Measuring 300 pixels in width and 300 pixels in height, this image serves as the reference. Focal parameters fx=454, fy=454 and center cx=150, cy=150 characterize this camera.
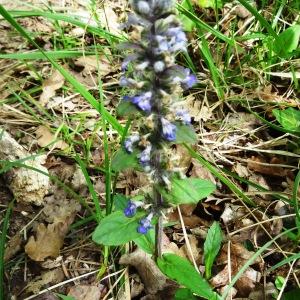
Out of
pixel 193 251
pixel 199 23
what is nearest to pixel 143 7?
pixel 199 23

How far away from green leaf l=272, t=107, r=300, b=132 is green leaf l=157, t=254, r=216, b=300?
4.66ft

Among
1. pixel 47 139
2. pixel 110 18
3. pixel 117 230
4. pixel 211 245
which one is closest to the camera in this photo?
pixel 117 230

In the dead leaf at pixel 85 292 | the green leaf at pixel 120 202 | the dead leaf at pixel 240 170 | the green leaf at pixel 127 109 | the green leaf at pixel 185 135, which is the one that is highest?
the green leaf at pixel 127 109

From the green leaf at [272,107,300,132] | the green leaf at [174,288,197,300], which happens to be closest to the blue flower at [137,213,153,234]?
the green leaf at [174,288,197,300]

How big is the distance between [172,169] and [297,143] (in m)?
Answer: 1.50

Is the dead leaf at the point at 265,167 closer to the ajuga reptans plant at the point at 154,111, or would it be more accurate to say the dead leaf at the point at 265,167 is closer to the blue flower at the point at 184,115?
the ajuga reptans plant at the point at 154,111

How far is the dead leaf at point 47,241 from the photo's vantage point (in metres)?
3.18

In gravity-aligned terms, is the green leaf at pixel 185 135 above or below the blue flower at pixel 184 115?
below

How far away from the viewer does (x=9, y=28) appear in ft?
15.7

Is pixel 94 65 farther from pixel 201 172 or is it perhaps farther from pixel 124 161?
pixel 124 161

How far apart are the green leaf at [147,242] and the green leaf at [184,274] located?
10cm

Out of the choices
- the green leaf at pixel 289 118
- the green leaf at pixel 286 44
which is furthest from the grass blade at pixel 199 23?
the green leaf at pixel 289 118

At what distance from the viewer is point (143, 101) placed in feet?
6.93

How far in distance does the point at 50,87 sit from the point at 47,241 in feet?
5.00
